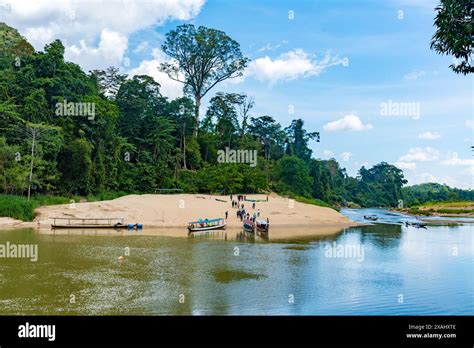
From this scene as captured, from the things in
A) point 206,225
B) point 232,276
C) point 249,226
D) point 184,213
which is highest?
point 184,213

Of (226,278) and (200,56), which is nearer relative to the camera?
(226,278)

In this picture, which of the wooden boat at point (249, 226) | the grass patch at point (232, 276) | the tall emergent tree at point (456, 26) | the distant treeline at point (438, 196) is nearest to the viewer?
the tall emergent tree at point (456, 26)

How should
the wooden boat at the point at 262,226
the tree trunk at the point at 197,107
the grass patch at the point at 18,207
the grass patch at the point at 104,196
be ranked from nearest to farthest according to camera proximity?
the grass patch at the point at 18,207, the wooden boat at the point at 262,226, the grass patch at the point at 104,196, the tree trunk at the point at 197,107

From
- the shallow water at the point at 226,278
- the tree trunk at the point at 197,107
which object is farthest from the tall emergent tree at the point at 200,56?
the shallow water at the point at 226,278

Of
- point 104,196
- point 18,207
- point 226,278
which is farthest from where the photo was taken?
point 104,196

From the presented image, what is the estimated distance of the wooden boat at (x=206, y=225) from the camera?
39.9 meters

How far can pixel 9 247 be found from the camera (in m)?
27.1

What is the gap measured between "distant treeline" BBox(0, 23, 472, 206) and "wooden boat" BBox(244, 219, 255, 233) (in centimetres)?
1754

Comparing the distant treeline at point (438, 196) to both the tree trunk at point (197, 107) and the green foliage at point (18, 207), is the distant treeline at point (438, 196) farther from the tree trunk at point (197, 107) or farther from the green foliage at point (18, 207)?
the green foliage at point (18, 207)

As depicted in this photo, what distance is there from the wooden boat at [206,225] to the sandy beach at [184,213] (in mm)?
1075

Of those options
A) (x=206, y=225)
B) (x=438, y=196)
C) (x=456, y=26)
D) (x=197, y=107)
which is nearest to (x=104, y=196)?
(x=206, y=225)

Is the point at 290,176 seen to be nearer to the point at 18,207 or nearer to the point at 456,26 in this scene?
the point at 18,207

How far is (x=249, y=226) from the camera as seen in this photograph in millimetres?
42375

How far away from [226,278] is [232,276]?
1.91 ft
